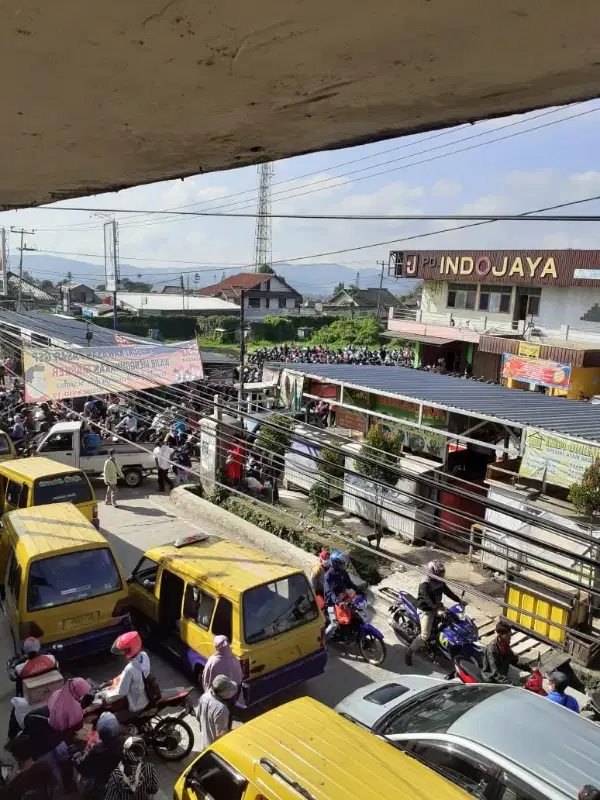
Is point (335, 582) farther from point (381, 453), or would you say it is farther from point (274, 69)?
point (274, 69)

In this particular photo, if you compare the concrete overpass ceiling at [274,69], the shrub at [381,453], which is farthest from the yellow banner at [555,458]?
the concrete overpass ceiling at [274,69]

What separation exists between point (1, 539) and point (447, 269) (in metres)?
26.3

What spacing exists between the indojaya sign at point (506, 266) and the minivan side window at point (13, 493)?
75.9ft

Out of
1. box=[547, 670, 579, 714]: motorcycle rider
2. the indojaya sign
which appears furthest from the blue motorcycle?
the indojaya sign

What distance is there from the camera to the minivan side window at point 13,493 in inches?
431

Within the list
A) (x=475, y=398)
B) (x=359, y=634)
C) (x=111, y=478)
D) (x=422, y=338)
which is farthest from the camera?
(x=422, y=338)

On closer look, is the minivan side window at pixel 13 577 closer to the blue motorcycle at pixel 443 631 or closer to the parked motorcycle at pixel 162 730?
the parked motorcycle at pixel 162 730

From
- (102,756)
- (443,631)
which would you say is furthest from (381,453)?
(102,756)

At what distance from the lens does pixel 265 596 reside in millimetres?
6891

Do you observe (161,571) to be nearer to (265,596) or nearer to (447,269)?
(265,596)

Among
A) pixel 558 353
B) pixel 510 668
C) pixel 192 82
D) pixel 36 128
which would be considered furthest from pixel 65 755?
pixel 558 353

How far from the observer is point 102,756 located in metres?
5.07

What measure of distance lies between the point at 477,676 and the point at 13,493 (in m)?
8.26

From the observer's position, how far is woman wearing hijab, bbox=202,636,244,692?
19.9ft
